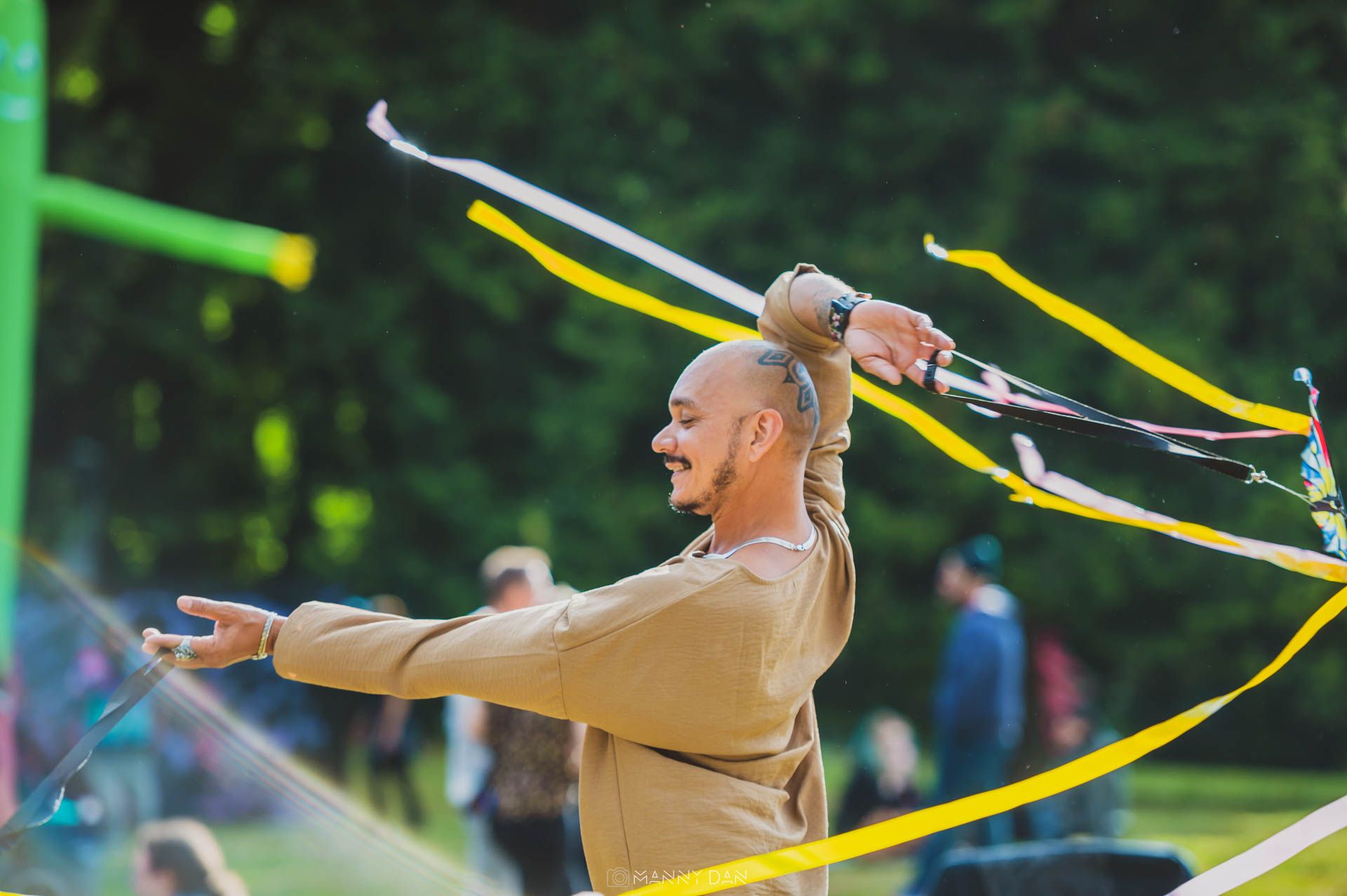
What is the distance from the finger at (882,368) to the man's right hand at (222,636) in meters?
1.00

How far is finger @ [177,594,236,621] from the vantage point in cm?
197

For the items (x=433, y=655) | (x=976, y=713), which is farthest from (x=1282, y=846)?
(x=976, y=713)

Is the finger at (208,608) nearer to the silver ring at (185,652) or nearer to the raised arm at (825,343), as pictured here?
the silver ring at (185,652)

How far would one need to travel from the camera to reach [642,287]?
499 inches

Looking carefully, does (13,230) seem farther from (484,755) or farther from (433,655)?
(433,655)

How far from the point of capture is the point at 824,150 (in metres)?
12.9

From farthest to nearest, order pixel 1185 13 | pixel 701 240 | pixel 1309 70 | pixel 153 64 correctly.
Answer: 1. pixel 153 64
2. pixel 701 240
3. pixel 1185 13
4. pixel 1309 70

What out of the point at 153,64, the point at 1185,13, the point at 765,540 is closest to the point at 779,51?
the point at 1185,13

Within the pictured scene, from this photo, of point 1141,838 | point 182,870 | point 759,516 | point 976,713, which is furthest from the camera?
point 1141,838

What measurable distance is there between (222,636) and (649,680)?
0.66m

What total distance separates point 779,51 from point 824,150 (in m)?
1.07

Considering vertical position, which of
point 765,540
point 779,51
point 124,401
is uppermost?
point 779,51

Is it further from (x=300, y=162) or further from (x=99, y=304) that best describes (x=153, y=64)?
(x=99, y=304)

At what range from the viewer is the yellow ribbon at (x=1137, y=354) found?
7.55 feet
